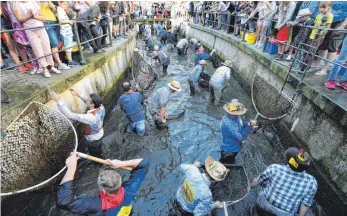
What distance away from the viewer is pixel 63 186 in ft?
7.75

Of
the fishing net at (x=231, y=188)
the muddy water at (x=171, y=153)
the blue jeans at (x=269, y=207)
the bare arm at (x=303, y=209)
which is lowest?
the muddy water at (x=171, y=153)

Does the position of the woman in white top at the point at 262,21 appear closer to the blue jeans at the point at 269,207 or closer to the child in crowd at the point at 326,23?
the child in crowd at the point at 326,23

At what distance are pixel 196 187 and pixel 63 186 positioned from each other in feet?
6.17

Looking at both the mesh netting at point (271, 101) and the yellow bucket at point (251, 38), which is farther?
the yellow bucket at point (251, 38)

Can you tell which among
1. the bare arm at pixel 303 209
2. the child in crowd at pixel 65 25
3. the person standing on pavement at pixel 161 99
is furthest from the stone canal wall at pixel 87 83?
the bare arm at pixel 303 209

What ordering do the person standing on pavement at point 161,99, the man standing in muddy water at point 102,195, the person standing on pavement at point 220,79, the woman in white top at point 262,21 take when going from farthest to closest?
1. the woman in white top at point 262,21
2. the person standing on pavement at point 220,79
3. the person standing on pavement at point 161,99
4. the man standing in muddy water at point 102,195

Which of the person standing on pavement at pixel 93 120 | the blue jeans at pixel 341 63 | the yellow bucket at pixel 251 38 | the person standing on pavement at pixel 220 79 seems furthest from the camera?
the yellow bucket at pixel 251 38

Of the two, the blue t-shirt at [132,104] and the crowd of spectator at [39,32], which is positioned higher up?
the crowd of spectator at [39,32]

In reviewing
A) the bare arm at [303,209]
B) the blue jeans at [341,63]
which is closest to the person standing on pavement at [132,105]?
the bare arm at [303,209]

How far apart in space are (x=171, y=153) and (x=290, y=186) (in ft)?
11.3

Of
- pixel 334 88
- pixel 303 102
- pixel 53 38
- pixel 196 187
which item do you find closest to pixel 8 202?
pixel 196 187

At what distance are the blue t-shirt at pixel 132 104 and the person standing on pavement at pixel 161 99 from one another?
0.61 meters

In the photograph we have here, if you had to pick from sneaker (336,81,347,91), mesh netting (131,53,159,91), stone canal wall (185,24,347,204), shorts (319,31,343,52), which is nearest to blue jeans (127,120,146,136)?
mesh netting (131,53,159,91)

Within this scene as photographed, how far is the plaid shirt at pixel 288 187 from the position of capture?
2.93 m
